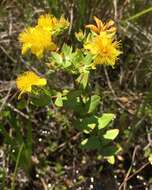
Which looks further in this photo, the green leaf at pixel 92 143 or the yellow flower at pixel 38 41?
the green leaf at pixel 92 143

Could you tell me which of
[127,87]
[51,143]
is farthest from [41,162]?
[127,87]

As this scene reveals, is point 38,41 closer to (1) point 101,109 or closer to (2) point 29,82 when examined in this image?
(2) point 29,82

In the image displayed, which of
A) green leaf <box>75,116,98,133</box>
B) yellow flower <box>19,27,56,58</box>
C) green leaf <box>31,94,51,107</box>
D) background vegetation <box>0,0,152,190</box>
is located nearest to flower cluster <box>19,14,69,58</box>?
yellow flower <box>19,27,56,58</box>

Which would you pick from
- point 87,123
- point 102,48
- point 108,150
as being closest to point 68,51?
point 102,48

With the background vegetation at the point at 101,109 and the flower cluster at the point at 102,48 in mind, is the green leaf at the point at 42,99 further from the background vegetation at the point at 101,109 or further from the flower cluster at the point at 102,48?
the background vegetation at the point at 101,109

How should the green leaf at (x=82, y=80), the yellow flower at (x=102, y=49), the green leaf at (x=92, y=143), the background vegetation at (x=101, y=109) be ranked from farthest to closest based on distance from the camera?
the background vegetation at (x=101, y=109) → the green leaf at (x=92, y=143) → the green leaf at (x=82, y=80) → the yellow flower at (x=102, y=49)

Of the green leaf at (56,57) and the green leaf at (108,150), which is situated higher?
the green leaf at (56,57)

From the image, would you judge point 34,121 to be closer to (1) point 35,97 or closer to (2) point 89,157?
(2) point 89,157

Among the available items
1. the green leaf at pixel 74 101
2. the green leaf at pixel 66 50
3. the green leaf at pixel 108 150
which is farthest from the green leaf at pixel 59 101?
the green leaf at pixel 108 150
